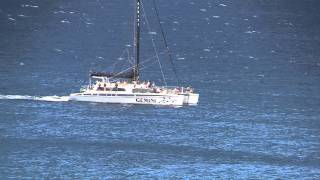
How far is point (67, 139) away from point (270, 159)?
2566 cm

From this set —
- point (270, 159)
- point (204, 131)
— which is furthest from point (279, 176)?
point (204, 131)

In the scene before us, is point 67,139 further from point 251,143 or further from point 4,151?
point 251,143

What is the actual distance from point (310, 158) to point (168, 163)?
1754cm

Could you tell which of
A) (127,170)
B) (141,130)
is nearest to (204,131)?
(141,130)

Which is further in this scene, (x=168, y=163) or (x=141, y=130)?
(x=141, y=130)

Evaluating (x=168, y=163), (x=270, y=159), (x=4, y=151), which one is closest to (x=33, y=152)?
(x=4, y=151)

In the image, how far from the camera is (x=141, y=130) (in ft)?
643

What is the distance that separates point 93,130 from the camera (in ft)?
643

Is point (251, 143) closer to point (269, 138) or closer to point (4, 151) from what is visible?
point (269, 138)

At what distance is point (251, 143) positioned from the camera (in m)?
191

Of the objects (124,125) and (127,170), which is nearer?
(127,170)

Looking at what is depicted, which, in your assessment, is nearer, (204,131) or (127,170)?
(127,170)

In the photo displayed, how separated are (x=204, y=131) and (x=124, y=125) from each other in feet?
34.1

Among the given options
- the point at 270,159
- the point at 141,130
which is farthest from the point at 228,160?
the point at 141,130
